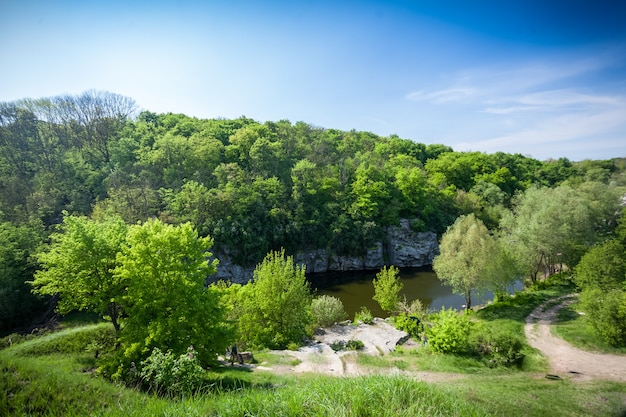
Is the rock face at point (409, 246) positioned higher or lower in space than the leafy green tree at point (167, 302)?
lower

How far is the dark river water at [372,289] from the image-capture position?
1262 inches

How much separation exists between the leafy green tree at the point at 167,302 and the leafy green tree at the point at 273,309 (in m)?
6.27

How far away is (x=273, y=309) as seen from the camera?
19250 mm

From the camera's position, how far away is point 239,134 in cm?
5175

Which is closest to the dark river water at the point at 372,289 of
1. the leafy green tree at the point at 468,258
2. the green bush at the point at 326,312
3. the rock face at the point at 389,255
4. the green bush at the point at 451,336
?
the rock face at the point at 389,255

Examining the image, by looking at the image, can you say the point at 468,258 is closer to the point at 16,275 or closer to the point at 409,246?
the point at 409,246

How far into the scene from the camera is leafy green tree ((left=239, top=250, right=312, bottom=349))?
19.2 meters

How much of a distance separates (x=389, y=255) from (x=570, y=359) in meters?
32.1

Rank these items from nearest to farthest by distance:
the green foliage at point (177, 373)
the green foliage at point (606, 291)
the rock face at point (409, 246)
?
1. the green foliage at point (177, 373)
2. the green foliage at point (606, 291)
3. the rock face at point (409, 246)

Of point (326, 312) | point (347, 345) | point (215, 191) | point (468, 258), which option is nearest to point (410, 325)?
point (347, 345)

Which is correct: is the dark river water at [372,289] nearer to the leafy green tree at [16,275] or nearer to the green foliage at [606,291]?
the green foliage at [606,291]

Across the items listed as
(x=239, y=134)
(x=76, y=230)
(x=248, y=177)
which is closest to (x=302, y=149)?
(x=239, y=134)

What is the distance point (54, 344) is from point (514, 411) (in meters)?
21.1

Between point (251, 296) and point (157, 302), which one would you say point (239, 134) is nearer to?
point (251, 296)
